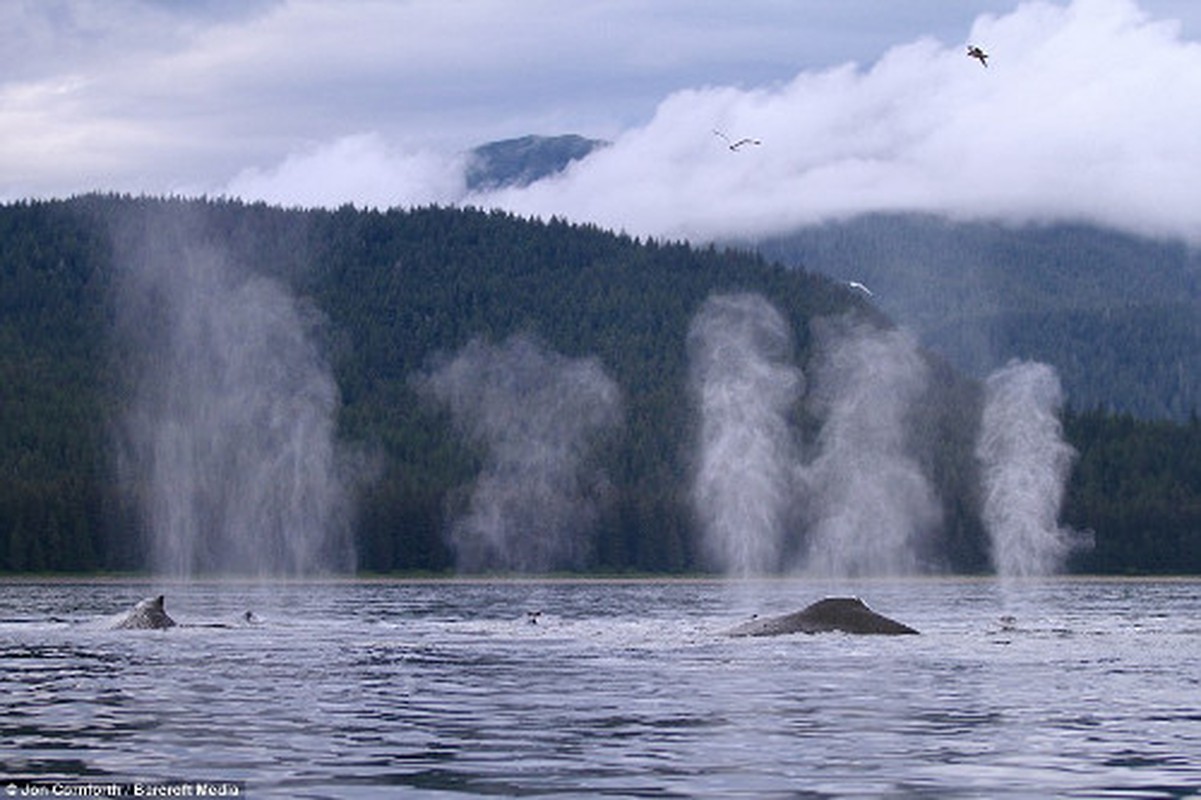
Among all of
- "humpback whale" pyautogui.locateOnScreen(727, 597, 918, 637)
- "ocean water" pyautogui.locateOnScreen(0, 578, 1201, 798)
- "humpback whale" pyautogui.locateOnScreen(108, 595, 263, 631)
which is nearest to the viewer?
"ocean water" pyautogui.locateOnScreen(0, 578, 1201, 798)

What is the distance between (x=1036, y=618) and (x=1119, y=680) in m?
48.1

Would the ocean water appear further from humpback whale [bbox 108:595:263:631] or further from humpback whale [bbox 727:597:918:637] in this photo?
humpback whale [bbox 727:597:918:637]

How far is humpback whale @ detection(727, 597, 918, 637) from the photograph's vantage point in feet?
277

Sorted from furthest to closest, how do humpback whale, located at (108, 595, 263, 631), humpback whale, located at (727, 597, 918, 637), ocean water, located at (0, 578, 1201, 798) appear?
1. humpback whale, located at (108, 595, 263, 631)
2. humpback whale, located at (727, 597, 918, 637)
3. ocean water, located at (0, 578, 1201, 798)

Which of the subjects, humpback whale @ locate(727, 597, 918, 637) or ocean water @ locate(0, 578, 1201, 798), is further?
humpback whale @ locate(727, 597, 918, 637)

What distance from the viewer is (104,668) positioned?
64.3m

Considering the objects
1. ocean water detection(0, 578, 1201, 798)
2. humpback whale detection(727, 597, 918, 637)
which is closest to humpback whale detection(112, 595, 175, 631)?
ocean water detection(0, 578, 1201, 798)

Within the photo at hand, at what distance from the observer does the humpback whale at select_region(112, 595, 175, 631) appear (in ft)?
302

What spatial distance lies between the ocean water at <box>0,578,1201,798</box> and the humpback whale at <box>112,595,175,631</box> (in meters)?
1.23

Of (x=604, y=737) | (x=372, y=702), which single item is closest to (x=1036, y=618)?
(x=372, y=702)

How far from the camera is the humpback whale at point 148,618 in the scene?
302 feet

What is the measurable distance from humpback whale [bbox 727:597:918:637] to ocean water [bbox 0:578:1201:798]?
157cm

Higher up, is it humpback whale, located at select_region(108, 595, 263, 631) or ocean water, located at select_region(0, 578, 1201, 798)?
humpback whale, located at select_region(108, 595, 263, 631)

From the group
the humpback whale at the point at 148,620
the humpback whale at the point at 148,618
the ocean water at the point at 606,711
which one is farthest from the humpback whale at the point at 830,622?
the humpback whale at the point at 148,618
